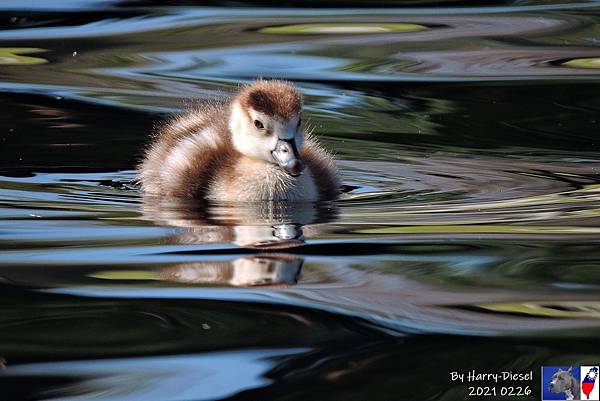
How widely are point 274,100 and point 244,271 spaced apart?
5.25 feet

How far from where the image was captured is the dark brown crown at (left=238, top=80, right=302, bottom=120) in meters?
5.24

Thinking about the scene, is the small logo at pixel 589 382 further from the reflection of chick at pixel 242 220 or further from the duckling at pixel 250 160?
the duckling at pixel 250 160

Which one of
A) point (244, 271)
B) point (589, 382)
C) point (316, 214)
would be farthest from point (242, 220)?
point (589, 382)

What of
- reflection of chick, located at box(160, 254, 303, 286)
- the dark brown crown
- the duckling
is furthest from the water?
the dark brown crown

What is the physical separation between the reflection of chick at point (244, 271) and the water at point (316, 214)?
0.01 meters

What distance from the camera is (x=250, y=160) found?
5.45 metres

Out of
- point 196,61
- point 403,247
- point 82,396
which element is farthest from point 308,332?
point 196,61

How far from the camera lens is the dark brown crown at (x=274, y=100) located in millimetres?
5242

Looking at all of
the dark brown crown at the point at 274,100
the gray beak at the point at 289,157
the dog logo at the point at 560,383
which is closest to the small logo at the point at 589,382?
the dog logo at the point at 560,383

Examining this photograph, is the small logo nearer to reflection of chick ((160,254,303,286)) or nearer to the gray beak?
reflection of chick ((160,254,303,286))

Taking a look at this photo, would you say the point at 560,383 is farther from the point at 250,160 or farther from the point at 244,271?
the point at 250,160

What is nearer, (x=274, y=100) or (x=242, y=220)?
(x=242, y=220)

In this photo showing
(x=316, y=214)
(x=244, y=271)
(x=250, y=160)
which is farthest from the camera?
(x=250, y=160)

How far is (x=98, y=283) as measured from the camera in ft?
12.0
